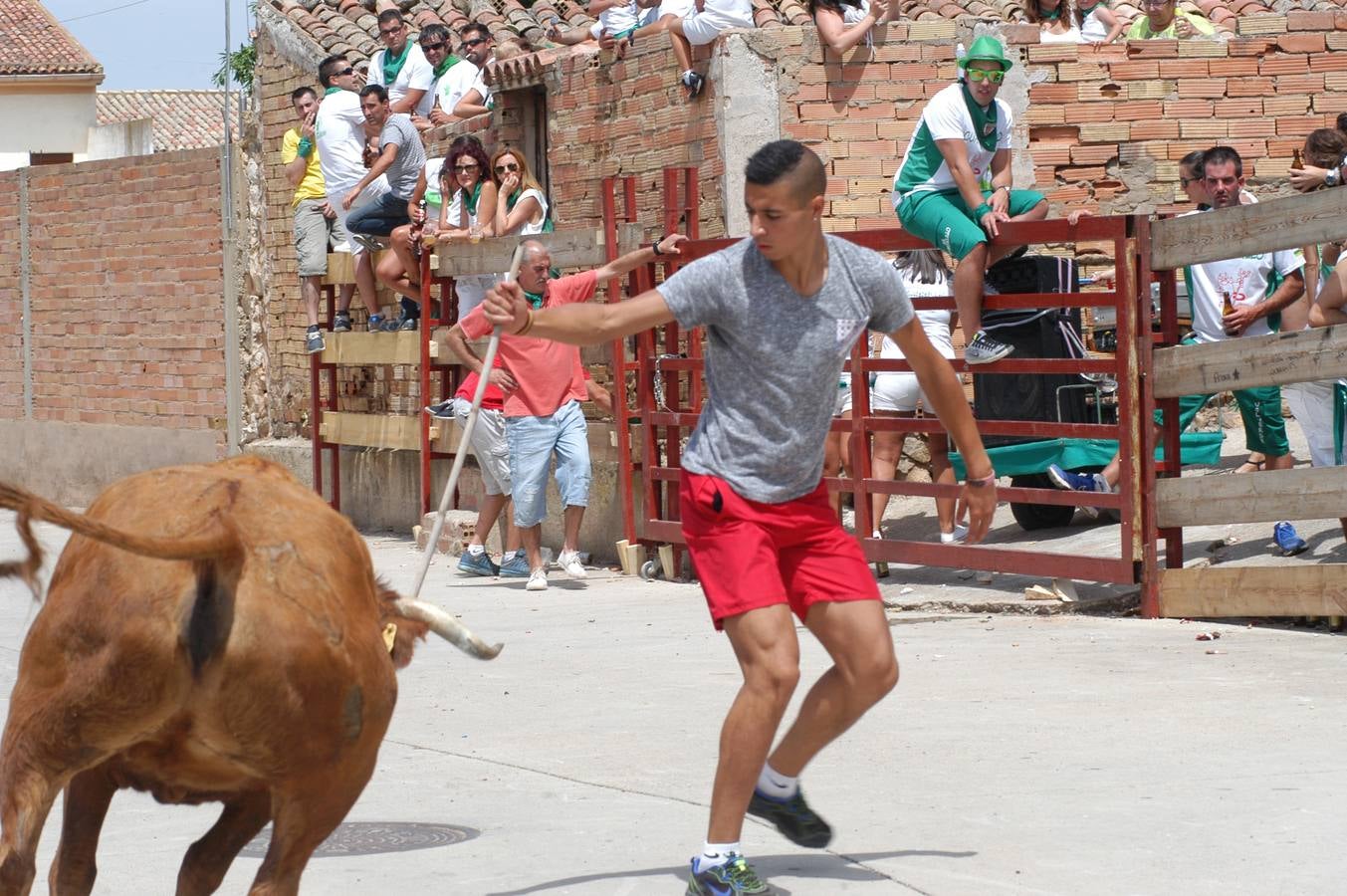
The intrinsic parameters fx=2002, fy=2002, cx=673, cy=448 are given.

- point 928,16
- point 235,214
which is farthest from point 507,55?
point 928,16

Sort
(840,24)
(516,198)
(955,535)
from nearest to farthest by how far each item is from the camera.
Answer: (955,535) < (840,24) < (516,198)

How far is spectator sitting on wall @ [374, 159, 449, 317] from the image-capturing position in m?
14.3

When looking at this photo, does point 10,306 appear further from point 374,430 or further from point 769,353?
point 769,353

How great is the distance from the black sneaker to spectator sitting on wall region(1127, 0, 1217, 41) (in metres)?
8.89

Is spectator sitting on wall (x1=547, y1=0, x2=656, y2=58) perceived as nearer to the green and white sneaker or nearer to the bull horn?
the green and white sneaker

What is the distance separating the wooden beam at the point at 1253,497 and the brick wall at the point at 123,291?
477 inches

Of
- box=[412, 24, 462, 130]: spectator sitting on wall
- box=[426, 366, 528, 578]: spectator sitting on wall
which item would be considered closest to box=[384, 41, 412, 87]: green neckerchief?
box=[412, 24, 462, 130]: spectator sitting on wall

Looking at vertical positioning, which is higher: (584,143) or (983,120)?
(584,143)

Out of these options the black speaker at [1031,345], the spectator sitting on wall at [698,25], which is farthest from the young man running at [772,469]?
the spectator sitting on wall at [698,25]

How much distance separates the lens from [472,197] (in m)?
13.6

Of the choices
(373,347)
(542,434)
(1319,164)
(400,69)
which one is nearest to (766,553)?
(1319,164)

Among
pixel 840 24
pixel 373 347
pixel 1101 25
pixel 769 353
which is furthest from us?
pixel 373 347

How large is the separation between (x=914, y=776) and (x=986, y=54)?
500 centimetres

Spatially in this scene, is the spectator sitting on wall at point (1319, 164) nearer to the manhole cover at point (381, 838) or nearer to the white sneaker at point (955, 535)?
the white sneaker at point (955, 535)
